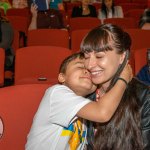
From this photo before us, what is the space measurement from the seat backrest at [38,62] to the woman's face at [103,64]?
5.70ft

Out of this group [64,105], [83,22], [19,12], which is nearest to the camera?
[64,105]

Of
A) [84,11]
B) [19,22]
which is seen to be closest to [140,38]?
[19,22]

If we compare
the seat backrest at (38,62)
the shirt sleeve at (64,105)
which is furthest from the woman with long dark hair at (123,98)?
the seat backrest at (38,62)

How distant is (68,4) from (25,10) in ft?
8.11

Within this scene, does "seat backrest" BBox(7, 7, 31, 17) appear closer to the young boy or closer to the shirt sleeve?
the young boy

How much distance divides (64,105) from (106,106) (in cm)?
21

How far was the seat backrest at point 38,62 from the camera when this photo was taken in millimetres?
3301

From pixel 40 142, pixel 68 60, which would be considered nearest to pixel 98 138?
pixel 40 142

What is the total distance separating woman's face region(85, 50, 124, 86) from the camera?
1.52 metres

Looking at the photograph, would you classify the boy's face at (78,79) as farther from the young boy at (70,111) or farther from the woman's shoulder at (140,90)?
the woman's shoulder at (140,90)

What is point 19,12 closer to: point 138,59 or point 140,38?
point 140,38

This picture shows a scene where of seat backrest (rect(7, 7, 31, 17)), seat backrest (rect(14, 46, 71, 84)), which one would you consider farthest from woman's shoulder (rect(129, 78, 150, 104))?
seat backrest (rect(7, 7, 31, 17))

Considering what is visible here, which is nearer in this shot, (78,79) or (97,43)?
(97,43)

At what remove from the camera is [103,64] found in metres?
1.52
